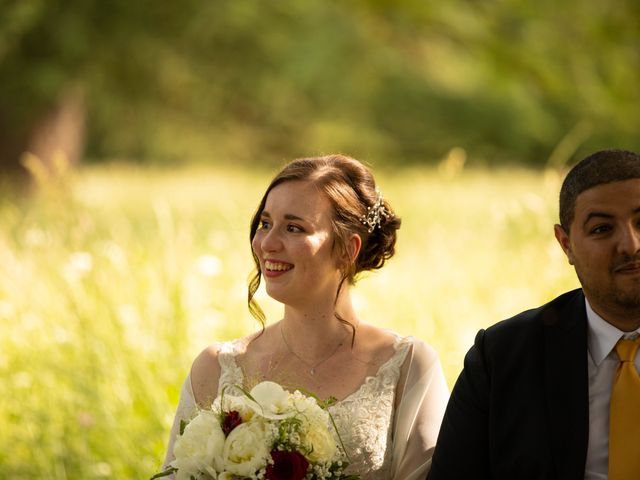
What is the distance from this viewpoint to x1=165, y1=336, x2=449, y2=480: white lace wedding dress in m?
3.16

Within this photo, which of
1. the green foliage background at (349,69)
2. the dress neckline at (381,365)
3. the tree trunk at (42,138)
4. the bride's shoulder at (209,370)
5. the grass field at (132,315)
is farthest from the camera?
the tree trunk at (42,138)

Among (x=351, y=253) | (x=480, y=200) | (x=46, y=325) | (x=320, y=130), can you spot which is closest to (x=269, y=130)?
(x=320, y=130)

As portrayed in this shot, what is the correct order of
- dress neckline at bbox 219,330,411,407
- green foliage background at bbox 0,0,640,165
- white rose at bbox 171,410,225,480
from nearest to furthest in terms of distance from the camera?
1. white rose at bbox 171,410,225,480
2. dress neckline at bbox 219,330,411,407
3. green foliage background at bbox 0,0,640,165

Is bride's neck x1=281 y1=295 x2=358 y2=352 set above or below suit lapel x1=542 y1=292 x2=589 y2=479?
above

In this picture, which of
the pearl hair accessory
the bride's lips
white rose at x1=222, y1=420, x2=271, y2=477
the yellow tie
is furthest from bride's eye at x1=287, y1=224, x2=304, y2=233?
the yellow tie

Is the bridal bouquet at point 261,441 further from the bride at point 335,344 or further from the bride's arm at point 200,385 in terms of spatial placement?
the bride's arm at point 200,385

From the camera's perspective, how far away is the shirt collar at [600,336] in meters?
2.66

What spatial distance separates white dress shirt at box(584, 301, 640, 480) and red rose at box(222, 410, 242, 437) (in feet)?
3.06

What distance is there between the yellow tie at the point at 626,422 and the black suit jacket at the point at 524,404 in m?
0.08

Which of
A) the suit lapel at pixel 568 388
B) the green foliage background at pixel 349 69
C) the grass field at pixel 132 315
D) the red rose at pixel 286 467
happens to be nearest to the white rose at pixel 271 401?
the red rose at pixel 286 467

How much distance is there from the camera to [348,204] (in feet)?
11.0

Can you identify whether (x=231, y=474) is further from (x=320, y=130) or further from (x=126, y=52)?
(x=320, y=130)

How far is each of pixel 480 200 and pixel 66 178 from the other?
6305 mm

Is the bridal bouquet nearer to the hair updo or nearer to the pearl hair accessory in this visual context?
the hair updo
